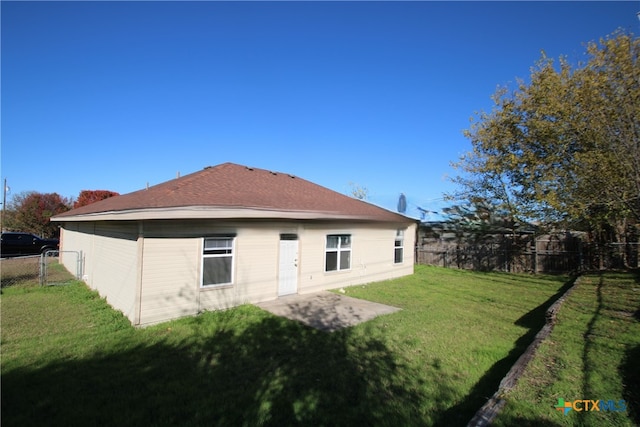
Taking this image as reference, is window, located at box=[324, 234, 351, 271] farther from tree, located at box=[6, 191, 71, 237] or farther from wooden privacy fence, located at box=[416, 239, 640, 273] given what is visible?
tree, located at box=[6, 191, 71, 237]

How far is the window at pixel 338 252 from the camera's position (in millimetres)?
12266

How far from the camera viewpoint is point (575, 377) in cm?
449

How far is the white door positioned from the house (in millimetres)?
32

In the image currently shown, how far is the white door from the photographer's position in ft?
34.7

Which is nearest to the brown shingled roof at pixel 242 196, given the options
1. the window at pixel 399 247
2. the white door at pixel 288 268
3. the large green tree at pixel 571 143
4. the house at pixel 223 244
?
the house at pixel 223 244

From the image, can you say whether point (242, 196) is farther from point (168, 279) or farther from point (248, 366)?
point (248, 366)

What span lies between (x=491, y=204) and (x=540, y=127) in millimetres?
6677

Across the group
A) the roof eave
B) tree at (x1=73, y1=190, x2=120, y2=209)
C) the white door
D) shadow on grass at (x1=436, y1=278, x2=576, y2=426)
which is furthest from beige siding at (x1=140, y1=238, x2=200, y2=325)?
tree at (x1=73, y1=190, x2=120, y2=209)

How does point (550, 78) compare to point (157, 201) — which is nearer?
point (157, 201)

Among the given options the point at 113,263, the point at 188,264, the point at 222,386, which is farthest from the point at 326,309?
the point at 113,263

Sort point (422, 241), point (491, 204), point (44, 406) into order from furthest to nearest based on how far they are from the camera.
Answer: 1. point (422, 241)
2. point (491, 204)
3. point (44, 406)

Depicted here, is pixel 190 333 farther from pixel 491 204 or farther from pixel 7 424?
pixel 491 204

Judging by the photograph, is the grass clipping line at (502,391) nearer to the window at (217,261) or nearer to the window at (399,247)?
the window at (217,261)

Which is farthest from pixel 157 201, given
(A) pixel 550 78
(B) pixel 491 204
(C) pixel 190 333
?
(B) pixel 491 204
